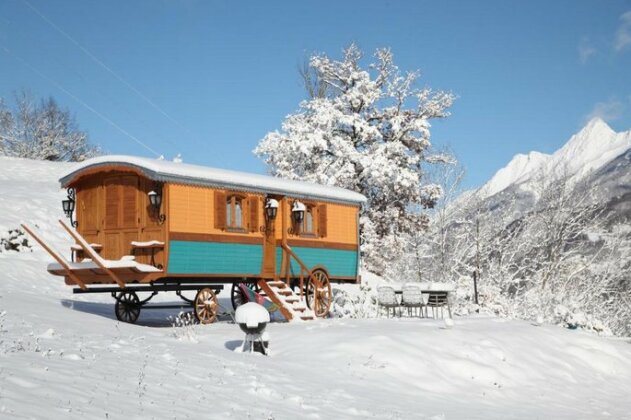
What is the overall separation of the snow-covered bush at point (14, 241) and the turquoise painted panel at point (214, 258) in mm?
8338

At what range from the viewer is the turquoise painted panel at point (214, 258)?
49.7 feet

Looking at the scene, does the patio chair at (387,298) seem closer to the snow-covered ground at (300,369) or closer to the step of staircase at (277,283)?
the snow-covered ground at (300,369)

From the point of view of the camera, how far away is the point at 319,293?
19062 millimetres

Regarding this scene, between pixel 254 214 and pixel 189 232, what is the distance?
2195 millimetres

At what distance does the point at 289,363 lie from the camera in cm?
1131

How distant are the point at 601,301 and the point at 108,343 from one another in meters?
31.3

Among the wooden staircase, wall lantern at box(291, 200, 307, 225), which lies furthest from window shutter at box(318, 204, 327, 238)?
the wooden staircase

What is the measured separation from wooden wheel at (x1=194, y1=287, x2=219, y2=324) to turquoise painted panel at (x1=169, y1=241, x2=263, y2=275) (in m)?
0.70

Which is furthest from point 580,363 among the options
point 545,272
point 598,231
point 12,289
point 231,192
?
point 598,231

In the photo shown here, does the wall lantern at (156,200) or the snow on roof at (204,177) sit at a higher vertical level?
the snow on roof at (204,177)

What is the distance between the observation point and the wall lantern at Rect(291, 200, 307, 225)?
60.0 ft

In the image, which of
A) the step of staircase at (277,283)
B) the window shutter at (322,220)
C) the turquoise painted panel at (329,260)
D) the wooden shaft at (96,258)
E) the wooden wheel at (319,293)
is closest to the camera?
the wooden shaft at (96,258)

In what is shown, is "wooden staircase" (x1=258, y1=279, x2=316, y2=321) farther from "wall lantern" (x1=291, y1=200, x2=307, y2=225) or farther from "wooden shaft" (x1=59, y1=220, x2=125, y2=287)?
"wooden shaft" (x1=59, y1=220, x2=125, y2=287)

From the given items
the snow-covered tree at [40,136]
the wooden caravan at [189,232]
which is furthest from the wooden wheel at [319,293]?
the snow-covered tree at [40,136]
